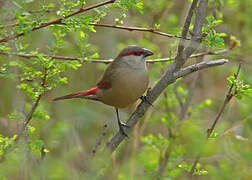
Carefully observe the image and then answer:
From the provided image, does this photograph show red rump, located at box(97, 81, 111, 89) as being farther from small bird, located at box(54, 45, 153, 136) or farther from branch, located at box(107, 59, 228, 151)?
branch, located at box(107, 59, 228, 151)

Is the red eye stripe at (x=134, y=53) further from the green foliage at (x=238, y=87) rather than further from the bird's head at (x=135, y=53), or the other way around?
the green foliage at (x=238, y=87)

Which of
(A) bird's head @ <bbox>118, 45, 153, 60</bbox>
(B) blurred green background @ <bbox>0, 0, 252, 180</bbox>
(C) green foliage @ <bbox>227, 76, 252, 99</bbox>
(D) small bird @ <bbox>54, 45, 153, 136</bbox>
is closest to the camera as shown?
(B) blurred green background @ <bbox>0, 0, 252, 180</bbox>

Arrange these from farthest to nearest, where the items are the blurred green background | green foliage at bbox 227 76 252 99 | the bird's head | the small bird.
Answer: the bird's head < the small bird < green foliage at bbox 227 76 252 99 < the blurred green background

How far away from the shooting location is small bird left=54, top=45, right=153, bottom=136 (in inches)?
A: 164

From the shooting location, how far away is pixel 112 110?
715cm

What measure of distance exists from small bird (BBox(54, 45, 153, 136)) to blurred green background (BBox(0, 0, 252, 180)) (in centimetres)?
36

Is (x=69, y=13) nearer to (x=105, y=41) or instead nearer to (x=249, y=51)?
(x=249, y=51)

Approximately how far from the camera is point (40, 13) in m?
3.10

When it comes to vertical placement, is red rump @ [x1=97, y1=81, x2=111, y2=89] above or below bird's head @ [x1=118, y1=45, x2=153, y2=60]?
below

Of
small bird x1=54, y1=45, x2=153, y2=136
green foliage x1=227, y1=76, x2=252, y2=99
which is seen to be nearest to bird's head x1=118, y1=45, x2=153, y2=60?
small bird x1=54, y1=45, x2=153, y2=136

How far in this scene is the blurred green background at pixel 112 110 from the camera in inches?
106

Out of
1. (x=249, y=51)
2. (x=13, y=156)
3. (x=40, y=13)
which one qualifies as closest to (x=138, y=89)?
(x=40, y=13)

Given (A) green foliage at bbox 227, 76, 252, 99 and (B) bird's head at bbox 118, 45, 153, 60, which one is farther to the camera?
Answer: (B) bird's head at bbox 118, 45, 153, 60

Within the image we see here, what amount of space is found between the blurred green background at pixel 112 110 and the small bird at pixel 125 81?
36 centimetres
